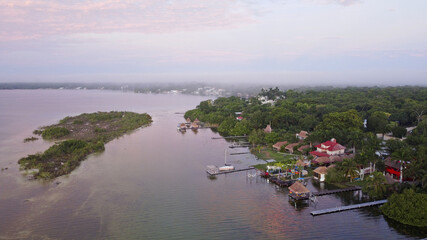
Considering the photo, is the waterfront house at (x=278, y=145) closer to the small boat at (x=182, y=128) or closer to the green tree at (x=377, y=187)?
the green tree at (x=377, y=187)

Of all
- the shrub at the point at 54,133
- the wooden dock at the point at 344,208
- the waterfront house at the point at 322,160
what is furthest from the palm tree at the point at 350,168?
the shrub at the point at 54,133

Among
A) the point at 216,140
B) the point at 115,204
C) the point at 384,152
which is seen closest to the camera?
the point at 115,204

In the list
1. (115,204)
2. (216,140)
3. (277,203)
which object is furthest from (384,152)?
(115,204)

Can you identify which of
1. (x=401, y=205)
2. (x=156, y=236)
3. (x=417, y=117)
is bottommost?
(x=156, y=236)

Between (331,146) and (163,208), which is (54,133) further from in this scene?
(331,146)

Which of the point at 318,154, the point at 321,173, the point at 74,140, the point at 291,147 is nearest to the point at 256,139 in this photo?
the point at 291,147

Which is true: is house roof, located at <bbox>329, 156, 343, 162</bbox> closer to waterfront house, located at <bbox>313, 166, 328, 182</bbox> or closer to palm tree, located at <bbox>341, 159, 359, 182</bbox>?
waterfront house, located at <bbox>313, 166, 328, 182</bbox>

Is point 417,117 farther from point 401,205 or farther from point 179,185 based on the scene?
point 179,185
